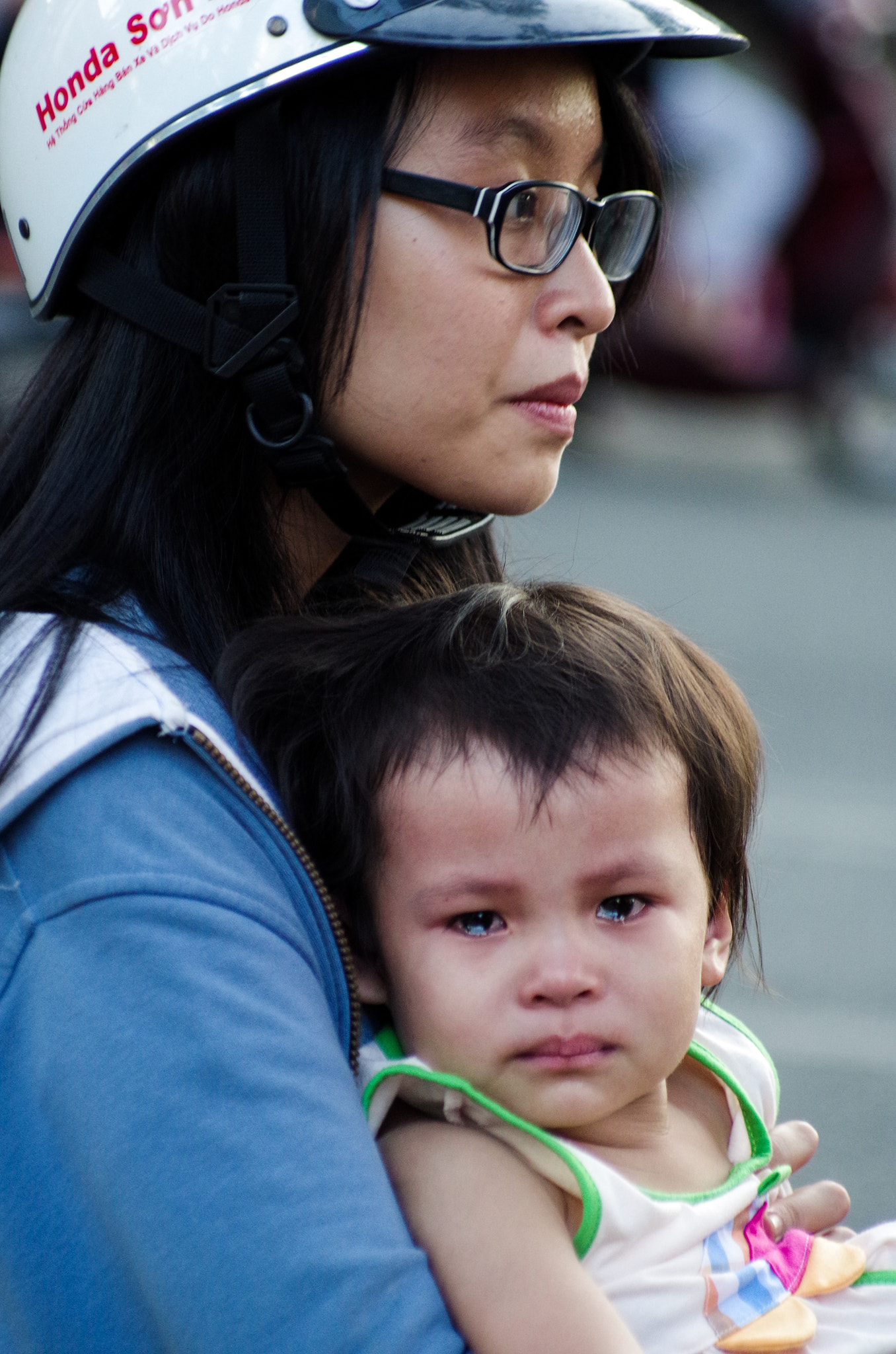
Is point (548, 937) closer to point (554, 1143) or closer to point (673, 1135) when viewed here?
point (554, 1143)

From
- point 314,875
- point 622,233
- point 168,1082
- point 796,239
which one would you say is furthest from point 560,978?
point 796,239

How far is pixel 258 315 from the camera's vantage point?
79.4 inches

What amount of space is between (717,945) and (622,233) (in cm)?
95

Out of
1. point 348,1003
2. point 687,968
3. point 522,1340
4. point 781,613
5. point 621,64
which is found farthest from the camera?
point 781,613

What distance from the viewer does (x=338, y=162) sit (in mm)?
1997

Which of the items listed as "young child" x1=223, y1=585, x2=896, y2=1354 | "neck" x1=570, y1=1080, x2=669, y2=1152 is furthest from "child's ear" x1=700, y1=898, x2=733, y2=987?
"neck" x1=570, y1=1080, x2=669, y2=1152

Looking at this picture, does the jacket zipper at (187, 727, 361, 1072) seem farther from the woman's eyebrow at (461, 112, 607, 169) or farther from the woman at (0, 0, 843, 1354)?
the woman's eyebrow at (461, 112, 607, 169)

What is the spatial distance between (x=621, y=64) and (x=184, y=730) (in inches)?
47.8

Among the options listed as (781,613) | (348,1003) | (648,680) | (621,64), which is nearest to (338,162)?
(621,64)

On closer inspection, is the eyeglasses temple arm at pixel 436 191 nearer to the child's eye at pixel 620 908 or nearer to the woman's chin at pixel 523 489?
the woman's chin at pixel 523 489

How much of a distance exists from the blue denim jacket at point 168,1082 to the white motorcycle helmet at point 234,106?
585 mm

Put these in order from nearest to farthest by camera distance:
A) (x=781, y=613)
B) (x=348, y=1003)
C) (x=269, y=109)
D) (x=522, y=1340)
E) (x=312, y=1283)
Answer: (x=312, y=1283), (x=522, y=1340), (x=348, y=1003), (x=269, y=109), (x=781, y=613)

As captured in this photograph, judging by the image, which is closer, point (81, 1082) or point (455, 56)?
point (81, 1082)

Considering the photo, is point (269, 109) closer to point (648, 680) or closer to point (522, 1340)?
point (648, 680)
